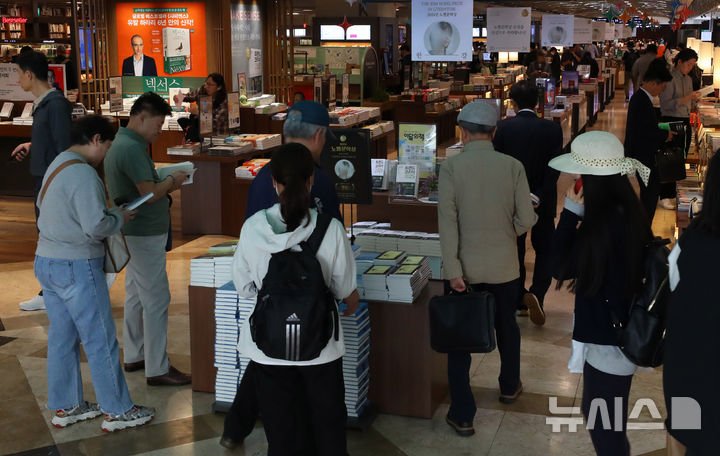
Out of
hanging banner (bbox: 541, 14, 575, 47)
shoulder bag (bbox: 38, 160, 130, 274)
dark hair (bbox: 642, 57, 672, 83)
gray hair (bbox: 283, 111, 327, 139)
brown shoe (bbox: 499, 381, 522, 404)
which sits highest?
hanging banner (bbox: 541, 14, 575, 47)

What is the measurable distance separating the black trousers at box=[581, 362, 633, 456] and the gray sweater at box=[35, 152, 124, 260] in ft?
7.21

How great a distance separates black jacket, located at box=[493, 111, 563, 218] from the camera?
18.7 ft

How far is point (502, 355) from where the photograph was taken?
441cm

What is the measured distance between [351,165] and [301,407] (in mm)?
2194

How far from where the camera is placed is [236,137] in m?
8.64

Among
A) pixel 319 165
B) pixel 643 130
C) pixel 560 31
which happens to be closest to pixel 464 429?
pixel 319 165

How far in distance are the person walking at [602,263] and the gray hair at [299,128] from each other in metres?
1.06

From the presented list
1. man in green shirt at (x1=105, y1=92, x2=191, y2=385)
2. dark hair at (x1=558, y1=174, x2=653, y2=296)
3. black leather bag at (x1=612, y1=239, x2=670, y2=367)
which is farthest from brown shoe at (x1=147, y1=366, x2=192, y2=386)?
black leather bag at (x1=612, y1=239, x2=670, y2=367)

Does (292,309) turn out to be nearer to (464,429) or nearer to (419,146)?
Answer: (464,429)

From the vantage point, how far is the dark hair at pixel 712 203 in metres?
2.15

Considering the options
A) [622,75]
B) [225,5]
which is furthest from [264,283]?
[622,75]

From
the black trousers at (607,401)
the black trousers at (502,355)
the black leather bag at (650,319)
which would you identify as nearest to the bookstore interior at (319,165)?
the black trousers at (502,355)

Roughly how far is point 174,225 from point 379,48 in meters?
14.7

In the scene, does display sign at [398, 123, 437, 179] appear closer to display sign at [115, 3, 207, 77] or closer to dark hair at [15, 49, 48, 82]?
dark hair at [15, 49, 48, 82]
